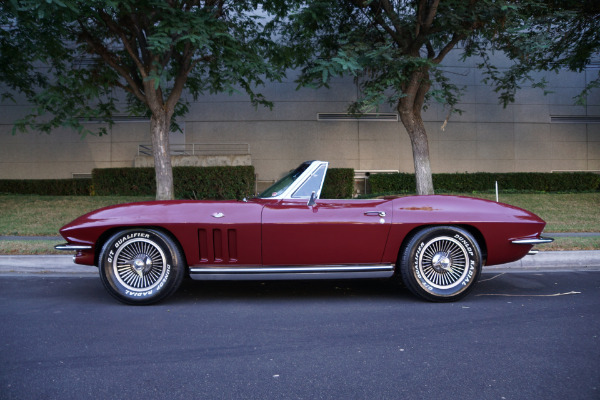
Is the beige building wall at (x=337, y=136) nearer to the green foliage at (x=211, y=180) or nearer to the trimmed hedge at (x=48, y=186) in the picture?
the trimmed hedge at (x=48, y=186)

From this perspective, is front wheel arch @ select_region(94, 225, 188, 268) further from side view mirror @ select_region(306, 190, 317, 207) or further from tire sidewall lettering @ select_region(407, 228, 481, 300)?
tire sidewall lettering @ select_region(407, 228, 481, 300)

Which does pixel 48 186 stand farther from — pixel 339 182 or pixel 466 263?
pixel 466 263

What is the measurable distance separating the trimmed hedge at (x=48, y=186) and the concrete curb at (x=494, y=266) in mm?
12049

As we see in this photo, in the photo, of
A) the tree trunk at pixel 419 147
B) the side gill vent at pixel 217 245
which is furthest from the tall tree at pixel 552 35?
the side gill vent at pixel 217 245

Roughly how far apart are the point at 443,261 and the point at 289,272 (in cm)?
147

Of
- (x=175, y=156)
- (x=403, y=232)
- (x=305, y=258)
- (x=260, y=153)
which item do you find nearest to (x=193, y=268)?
(x=305, y=258)

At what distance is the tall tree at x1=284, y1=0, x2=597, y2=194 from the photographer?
1044 centimetres

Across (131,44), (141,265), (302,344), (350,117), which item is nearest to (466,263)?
(302,344)

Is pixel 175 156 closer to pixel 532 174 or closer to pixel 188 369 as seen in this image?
pixel 532 174

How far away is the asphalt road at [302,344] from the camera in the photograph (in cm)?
274

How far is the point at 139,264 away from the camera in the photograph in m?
4.59

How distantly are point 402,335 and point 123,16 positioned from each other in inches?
369

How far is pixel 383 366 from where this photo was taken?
10.0 feet

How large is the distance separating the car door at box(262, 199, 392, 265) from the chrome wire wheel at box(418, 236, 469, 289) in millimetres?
449
